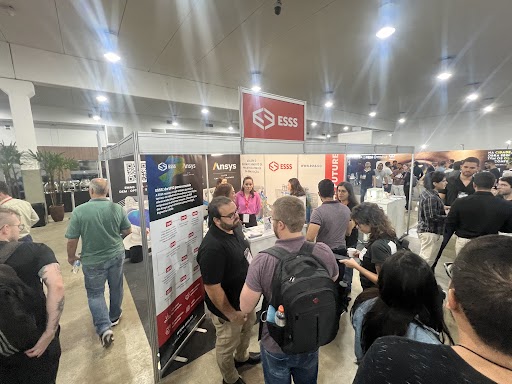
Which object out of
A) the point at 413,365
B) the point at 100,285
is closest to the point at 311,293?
the point at 413,365

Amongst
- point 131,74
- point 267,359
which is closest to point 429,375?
point 267,359

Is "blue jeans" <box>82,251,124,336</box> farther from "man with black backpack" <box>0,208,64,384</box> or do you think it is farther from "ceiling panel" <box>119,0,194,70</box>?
"ceiling panel" <box>119,0,194,70</box>

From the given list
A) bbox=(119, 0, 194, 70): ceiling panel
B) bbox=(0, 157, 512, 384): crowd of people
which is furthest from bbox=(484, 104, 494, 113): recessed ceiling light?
bbox=(119, 0, 194, 70): ceiling panel

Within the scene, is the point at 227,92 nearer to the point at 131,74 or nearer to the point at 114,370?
the point at 131,74

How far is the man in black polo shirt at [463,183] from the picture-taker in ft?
11.7

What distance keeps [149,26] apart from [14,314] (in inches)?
168

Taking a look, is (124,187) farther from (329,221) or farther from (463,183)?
(463,183)

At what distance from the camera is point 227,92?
7398 millimetres

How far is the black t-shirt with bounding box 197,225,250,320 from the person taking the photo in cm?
156

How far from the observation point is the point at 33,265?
4.23ft

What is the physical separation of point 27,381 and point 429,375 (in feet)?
5.99

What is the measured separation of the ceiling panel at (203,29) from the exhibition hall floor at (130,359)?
4168 mm

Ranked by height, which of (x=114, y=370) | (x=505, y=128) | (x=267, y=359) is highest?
(x=505, y=128)

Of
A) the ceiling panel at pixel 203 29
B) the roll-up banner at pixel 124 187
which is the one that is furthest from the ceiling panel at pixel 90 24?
the roll-up banner at pixel 124 187
